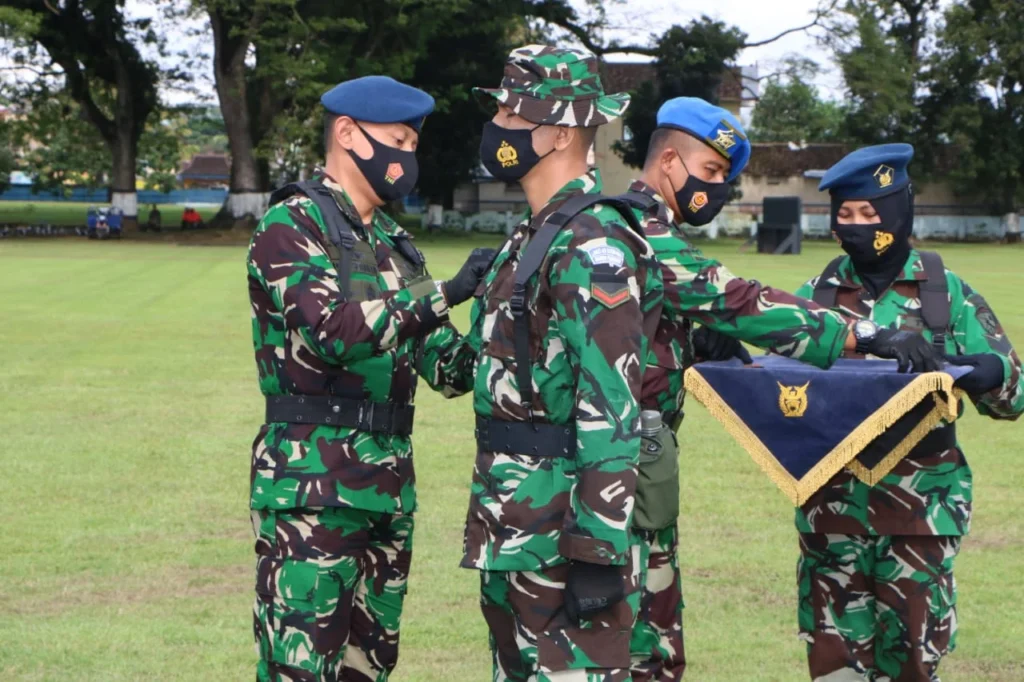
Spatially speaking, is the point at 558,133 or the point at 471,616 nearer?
the point at 558,133

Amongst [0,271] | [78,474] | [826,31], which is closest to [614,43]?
[826,31]

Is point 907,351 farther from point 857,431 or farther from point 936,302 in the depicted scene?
point 936,302

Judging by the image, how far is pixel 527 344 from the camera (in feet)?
12.4

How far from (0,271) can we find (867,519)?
28471 mm

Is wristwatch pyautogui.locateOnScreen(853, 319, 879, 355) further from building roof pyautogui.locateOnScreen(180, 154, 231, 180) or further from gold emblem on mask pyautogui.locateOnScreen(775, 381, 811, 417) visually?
building roof pyautogui.locateOnScreen(180, 154, 231, 180)

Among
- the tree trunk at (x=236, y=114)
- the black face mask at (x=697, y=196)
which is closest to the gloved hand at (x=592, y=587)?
the black face mask at (x=697, y=196)

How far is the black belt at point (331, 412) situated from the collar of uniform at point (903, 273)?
1.75m

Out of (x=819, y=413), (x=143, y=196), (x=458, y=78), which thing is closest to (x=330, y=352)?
(x=819, y=413)

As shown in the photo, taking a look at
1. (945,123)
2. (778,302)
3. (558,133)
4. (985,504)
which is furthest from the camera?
(945,123)

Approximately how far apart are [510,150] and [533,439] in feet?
2.64

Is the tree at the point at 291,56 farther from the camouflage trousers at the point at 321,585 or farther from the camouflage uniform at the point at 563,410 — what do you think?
the camouflage uniform at the point at 563,410

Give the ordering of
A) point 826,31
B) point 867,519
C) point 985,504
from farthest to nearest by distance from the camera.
Answer: point 826,31 → point 985,504 → point 867,519

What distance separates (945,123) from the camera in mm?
61094

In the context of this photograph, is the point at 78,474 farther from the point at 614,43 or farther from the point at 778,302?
the point at 614,43
